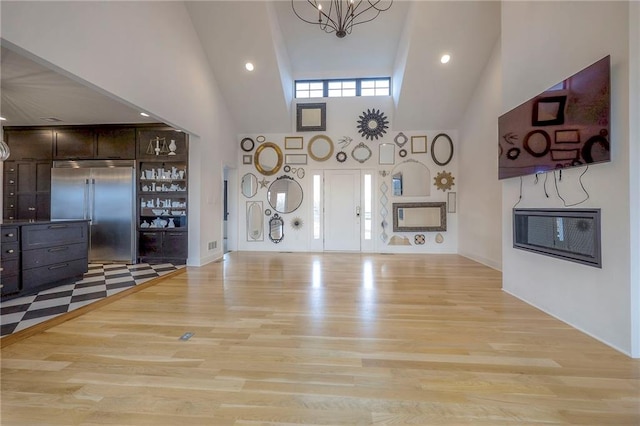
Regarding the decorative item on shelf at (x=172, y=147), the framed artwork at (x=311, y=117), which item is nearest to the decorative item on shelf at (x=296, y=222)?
the framed artwork at (x=311, y=117)

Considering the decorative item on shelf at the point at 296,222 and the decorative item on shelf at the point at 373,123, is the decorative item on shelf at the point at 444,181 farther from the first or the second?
the decorative item on shelf at the point at 296,222

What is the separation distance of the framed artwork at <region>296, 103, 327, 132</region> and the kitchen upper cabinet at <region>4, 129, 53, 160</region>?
15.7 feet

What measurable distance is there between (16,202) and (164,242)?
2.91 meters

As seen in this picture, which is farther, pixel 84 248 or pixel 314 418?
pixel 84 248

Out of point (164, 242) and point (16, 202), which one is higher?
point (16, 202)

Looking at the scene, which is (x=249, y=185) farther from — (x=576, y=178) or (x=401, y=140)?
(x=576, y=178)

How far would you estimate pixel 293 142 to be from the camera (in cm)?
650

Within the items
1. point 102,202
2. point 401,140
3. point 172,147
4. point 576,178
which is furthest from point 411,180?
point 102,202

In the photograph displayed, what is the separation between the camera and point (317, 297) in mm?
3188

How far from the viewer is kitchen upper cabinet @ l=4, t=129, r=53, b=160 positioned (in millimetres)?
5023

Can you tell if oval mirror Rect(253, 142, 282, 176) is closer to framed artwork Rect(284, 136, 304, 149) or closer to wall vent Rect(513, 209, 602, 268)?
framed artwork Rect(284, 136, 304, 149)

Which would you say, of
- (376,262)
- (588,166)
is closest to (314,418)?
(588,166)

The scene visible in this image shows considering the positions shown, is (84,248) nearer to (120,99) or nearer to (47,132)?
(120,99)

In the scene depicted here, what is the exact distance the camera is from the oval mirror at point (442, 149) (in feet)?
20.4
